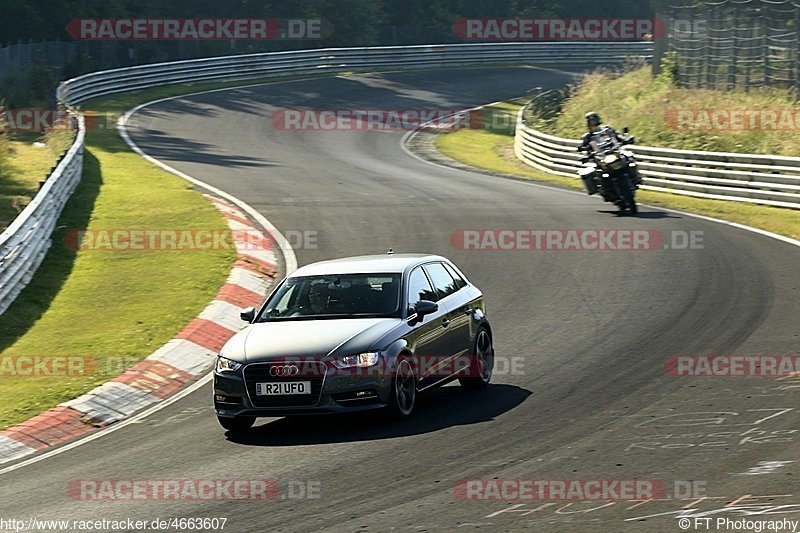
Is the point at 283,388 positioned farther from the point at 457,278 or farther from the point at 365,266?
the point at 457,278

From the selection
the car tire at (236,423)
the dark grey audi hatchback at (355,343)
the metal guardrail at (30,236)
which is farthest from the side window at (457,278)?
the metal guardrail at (30,236)

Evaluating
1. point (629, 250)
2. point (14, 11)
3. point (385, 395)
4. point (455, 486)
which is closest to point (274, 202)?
point (629, 250)

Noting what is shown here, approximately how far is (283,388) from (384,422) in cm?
97

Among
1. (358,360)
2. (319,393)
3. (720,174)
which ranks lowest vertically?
(720,174)

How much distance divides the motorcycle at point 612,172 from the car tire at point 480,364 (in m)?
11.5

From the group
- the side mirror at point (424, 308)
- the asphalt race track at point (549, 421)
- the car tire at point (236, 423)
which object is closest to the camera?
the asphalt race track at point (549, 421)

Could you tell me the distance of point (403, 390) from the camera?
10.9 m

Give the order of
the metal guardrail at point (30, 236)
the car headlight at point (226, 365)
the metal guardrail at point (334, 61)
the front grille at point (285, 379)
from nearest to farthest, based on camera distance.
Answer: the front grille at point (285, 379)
the car headlight at point (226, 365)
the metal guardrail at point (30, 236)
the metal guardrail at point (334, 61)

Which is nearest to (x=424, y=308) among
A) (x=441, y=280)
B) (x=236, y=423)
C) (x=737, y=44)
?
(x=441, y=280)

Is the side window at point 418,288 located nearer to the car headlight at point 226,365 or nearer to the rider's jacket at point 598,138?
the car headlight at point 226,365

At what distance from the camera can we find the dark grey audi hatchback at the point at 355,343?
10.5 m

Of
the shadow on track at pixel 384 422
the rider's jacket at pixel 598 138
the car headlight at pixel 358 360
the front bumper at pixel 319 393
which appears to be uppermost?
the rider's jacket at pixel 598 138

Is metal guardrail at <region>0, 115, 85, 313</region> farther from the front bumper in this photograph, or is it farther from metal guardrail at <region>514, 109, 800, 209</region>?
metal guardrail at <region>514, 109, 800, 209</region>

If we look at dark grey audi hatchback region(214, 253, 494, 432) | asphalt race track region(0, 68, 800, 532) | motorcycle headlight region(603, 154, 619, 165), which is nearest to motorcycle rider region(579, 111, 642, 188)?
motorcycle headlight region(603, 154, 619, 165)
